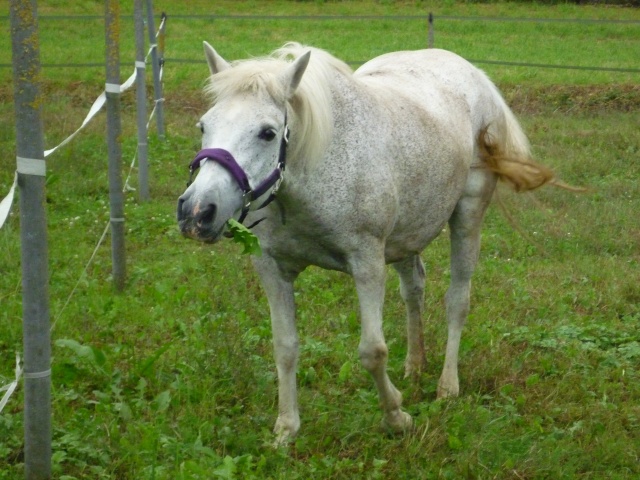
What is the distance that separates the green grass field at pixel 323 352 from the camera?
12.6 feet

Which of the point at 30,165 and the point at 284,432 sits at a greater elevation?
the point at 30,165

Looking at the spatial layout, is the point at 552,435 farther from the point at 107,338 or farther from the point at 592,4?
the point at 592,4

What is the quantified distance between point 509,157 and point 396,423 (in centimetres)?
186

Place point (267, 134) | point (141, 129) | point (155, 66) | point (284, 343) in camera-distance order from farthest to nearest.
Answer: point (155, 66) → point (141, 129) → point (284, 343) → point (267, 134)

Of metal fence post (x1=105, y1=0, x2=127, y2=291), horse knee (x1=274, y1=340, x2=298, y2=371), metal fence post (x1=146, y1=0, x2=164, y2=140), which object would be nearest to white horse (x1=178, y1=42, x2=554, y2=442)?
horse knee (x1=274, y1=340, x2=298, y2=371)

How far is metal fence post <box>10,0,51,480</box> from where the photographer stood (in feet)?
10.2

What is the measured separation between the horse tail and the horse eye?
2097mm

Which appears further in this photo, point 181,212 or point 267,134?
point 267,134

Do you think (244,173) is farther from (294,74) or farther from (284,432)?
(284,432)

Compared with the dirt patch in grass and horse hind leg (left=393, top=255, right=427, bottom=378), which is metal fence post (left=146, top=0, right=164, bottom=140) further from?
horse hind leg (left=393, top=255, right=427, bottom=378)

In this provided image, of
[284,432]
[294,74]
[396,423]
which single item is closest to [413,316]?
[396,423]

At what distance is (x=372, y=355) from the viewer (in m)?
4.06

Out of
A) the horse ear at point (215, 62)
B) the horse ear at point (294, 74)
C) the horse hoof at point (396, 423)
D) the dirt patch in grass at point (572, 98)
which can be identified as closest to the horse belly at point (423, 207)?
the horse hoof at point (396, 423)

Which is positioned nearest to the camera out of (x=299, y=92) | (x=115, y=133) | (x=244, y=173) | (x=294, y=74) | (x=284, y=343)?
(x=244, y=173)
